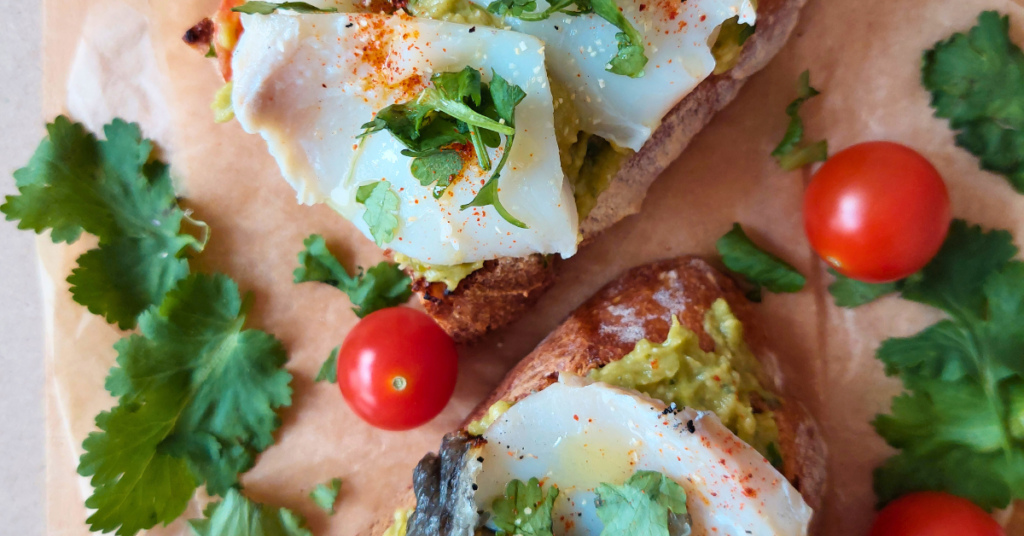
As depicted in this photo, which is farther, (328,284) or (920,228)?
(328,284)

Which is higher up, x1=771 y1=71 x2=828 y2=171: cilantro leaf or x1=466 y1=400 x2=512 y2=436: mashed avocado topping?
x1=771 y1=71 x2=828 y2=171: cilantro leaf

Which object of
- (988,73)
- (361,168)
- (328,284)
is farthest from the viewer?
(328,284)

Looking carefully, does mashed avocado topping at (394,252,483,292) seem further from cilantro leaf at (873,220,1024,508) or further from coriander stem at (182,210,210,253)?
cilantro leaf at (873,220,1024,508)

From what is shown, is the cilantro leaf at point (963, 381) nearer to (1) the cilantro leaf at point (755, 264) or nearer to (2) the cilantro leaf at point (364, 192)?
(1) the cilantro leaf at point (755, 264)

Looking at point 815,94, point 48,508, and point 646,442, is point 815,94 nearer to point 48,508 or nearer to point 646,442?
point 646,442

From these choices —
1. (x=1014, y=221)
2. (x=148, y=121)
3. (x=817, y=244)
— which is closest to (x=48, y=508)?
(x=148, y=121)

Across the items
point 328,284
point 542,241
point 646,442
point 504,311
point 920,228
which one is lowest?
point 328,284

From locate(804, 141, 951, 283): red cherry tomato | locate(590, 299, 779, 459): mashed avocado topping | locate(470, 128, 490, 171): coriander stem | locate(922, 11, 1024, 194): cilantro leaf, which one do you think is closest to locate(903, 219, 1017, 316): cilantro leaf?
locate(804, 141, 951, 283): red cherry tomato
